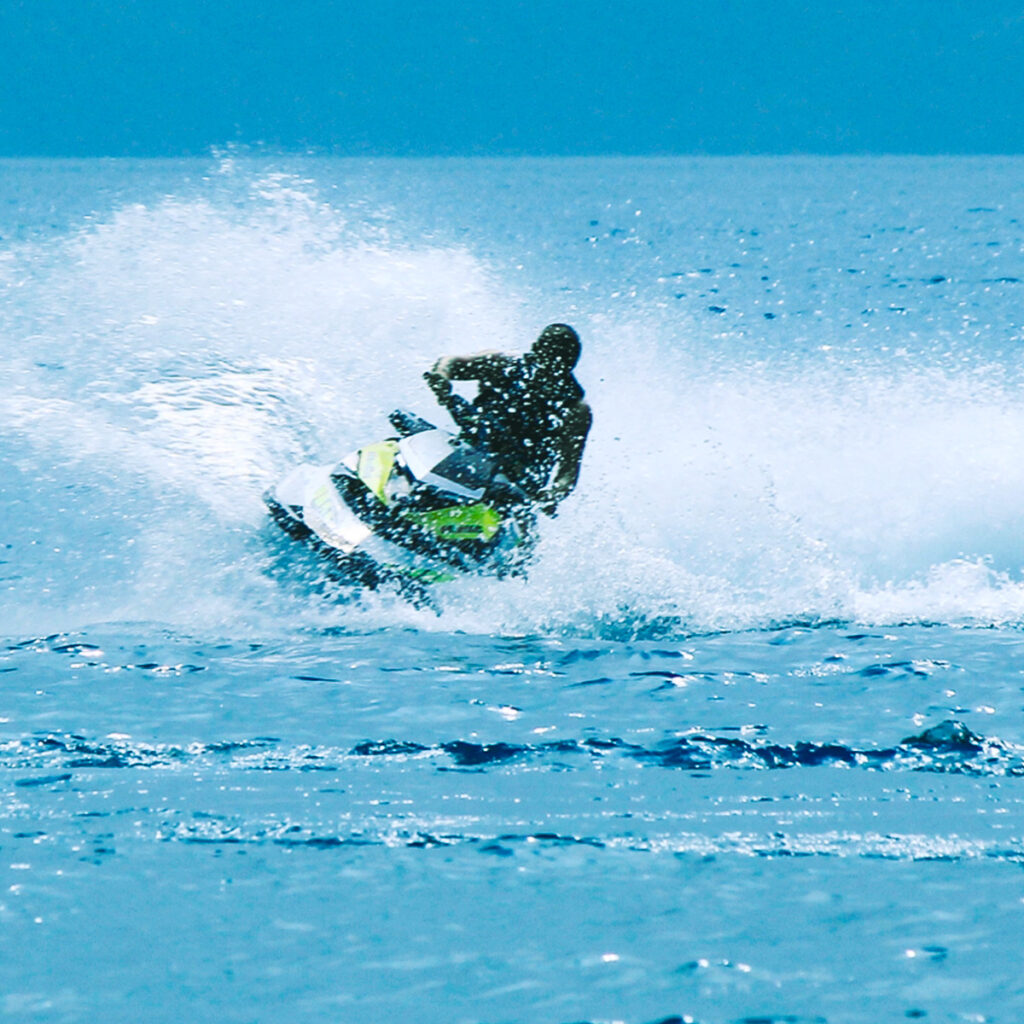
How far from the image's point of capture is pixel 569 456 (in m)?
6.36

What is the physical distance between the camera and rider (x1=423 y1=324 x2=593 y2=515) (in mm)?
6281

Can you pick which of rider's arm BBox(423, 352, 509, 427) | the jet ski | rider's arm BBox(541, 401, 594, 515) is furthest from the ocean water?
rider's arm BBox(423, 352, 509, 427)

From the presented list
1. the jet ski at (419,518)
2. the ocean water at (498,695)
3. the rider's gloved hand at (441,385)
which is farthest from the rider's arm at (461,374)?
the ocean water at (498,695)

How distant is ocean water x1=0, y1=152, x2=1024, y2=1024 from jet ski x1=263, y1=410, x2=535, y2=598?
0.51 feet

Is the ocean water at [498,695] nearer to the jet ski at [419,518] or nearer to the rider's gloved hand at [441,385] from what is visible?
the jet ski at [419,518]

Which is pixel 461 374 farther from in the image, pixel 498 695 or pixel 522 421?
pixel 498 695

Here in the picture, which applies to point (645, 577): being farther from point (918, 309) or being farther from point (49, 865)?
point (918, 309)

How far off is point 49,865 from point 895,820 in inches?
90.0

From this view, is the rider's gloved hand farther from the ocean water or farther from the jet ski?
the ocean water

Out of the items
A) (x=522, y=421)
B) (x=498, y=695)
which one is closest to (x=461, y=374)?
(x=522, y=421)

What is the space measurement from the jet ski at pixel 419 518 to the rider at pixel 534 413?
0.09m

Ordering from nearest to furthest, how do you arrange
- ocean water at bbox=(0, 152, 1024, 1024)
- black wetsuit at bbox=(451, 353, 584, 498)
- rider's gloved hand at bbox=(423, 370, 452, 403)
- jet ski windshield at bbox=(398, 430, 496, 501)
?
ocean water at bbox=(0, 152, 1024, 1024) → jet ski windshield at bbox=(398, 430, 496, 501) → black wetsuit at bbox=(451, 353, 584, 498) → rider's gloved hand at bbox=(423, 370, 452, 403)

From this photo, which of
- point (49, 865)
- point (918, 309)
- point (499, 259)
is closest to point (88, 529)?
point (49, 865)

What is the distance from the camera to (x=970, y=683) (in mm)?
5422
